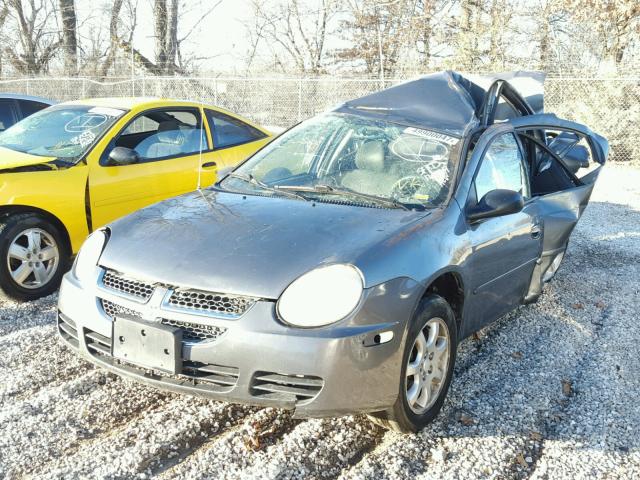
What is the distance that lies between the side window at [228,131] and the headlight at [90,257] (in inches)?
127

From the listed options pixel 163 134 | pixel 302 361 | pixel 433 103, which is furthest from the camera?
pixel 163 134

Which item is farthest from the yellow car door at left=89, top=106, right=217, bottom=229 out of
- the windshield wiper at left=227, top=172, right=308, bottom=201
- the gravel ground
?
the gravel ground

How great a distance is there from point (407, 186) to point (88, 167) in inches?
120

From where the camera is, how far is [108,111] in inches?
247

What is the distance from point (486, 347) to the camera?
463cm

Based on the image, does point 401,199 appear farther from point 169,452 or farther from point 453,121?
point 169,452

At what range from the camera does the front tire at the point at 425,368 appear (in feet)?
10.5

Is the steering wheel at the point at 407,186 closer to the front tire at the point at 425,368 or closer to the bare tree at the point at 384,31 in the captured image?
the front tire at the point at 425,368

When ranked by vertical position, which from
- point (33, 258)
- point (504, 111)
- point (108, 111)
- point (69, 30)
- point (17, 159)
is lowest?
point (33, 258)

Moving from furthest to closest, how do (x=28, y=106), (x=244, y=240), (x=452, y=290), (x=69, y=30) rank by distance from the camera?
1. (x=69, y=30)
2. (x=28, y=106)
3. (x=452, y=290)
4. (x=244, y=240)

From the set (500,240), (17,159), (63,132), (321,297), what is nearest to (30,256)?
(17,159)

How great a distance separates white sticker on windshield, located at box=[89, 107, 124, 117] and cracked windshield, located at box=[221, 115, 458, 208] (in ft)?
6.96

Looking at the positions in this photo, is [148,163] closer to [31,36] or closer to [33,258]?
[33,258]

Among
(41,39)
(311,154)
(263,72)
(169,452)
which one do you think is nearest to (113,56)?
(41,39)
